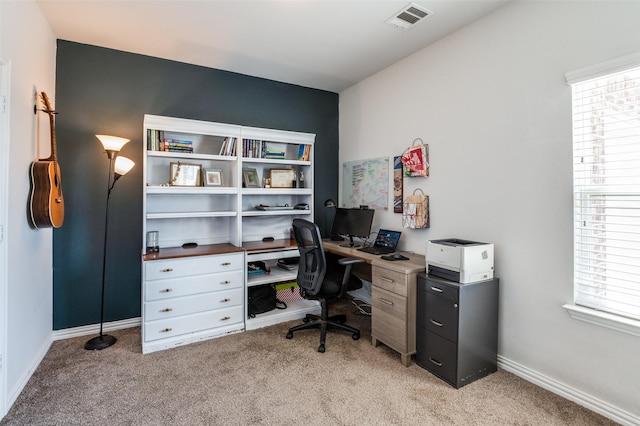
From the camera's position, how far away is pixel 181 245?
3.29 metres

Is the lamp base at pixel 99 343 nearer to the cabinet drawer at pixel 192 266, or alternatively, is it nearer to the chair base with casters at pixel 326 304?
the cabinet drawer at pixel 192 266

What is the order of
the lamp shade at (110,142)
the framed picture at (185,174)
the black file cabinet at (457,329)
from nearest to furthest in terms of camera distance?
the black file cabinet at (457,329) → the lamp shade at (110,142) → the framed picture at (185,174)

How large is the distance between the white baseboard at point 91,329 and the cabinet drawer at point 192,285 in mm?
745

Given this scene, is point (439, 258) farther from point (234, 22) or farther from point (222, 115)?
point (222, 115)

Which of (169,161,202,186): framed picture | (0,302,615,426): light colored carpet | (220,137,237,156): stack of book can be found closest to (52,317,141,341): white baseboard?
(0,302,615,426): light colored carpet

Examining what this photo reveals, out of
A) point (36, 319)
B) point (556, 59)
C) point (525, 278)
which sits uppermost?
point (556, 59)

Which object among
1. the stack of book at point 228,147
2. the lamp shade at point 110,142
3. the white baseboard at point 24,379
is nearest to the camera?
the white baseboard at point 24,379

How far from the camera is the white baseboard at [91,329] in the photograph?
2.85 meters

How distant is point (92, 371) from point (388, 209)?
2.94 metres

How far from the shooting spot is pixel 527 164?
7.27 ft

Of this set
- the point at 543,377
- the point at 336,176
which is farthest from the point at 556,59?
the point at 336,176

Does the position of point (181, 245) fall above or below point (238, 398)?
above

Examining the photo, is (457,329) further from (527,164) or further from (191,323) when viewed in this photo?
(191,323)

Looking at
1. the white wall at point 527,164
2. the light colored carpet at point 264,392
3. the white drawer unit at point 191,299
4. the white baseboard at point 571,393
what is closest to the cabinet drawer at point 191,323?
the white drawer unit at point 191,299
